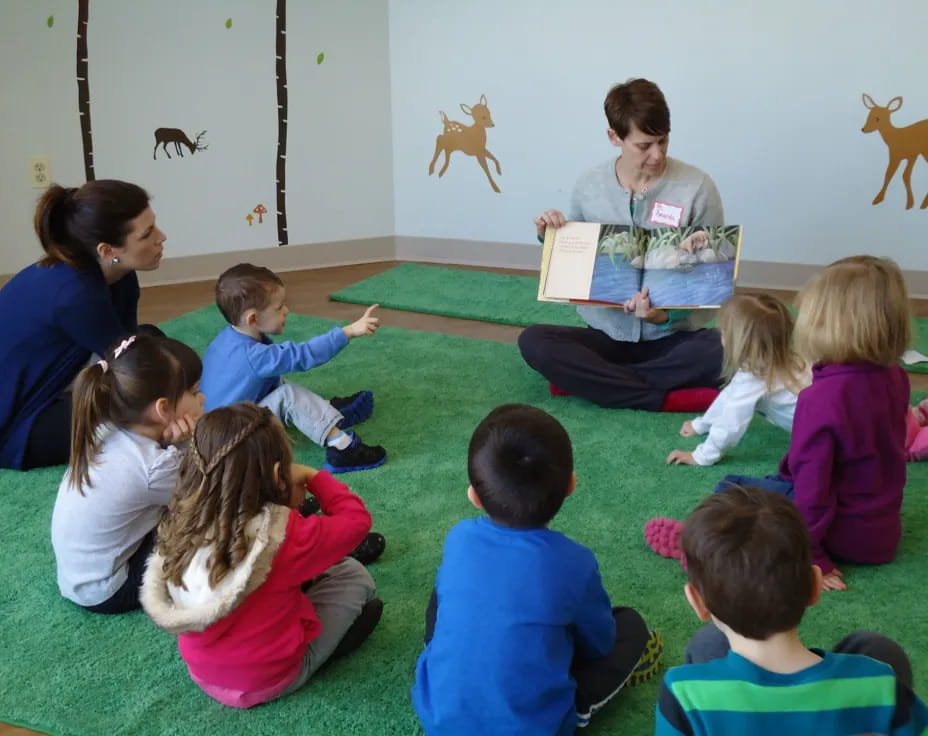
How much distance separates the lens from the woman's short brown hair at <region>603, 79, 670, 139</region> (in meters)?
2.63

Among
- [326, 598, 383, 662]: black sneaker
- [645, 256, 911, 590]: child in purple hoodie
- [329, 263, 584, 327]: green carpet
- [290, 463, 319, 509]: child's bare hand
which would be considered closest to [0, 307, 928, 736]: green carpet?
[326, 598, 383, 662]: black sneaker

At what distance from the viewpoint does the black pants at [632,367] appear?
111 inches

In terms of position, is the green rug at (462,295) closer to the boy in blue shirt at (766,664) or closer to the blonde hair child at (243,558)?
the blonde hair child at (243,558)

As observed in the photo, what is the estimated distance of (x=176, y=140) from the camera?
435 centimetres

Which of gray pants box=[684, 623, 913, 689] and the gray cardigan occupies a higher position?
the gray cardigan

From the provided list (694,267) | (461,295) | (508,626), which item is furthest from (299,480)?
(461,295)

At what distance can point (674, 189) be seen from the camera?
2.85 m

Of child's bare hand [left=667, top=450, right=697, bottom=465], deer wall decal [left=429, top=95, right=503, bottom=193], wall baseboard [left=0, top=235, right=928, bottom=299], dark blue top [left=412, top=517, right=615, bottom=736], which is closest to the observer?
dark blue top [left=412, top=517, right=615, bottom=736]

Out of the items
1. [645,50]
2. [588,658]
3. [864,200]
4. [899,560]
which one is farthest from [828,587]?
[645,50]

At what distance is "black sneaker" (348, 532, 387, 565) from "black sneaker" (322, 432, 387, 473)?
0.47 m

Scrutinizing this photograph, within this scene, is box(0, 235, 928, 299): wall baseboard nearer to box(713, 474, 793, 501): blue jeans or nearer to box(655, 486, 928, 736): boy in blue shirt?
box(713, 474, 793, 501): blue jeans

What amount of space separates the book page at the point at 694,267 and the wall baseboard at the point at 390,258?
5.35ft

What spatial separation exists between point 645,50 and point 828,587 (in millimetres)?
3045

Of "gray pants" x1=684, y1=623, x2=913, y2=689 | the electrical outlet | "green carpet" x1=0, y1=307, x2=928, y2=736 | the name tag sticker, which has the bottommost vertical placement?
"green carpet" x1=0, y1=307, x2=928, y2=736
